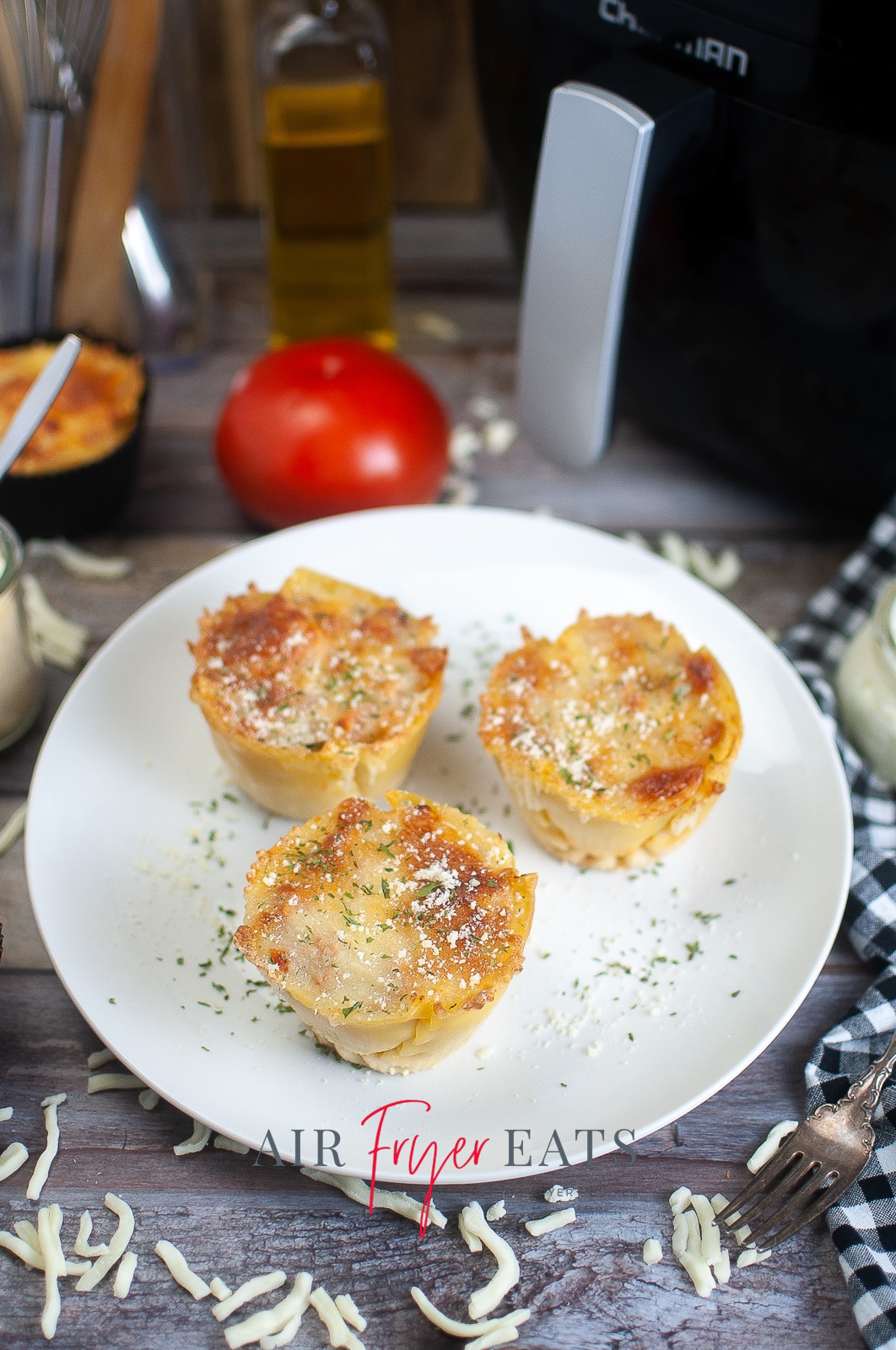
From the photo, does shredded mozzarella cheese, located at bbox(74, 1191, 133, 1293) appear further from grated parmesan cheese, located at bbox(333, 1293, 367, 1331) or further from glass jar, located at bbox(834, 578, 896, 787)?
glass jar, located at bbox(834, 578, 896, 787)

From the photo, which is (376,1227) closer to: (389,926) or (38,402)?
(389,926)

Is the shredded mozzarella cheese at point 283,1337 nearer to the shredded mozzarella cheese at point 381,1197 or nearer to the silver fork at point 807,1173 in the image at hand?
the shredded mozzarella cheese at point 381,1197

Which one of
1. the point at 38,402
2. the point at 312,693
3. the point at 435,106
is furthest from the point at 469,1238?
the point at 435,106

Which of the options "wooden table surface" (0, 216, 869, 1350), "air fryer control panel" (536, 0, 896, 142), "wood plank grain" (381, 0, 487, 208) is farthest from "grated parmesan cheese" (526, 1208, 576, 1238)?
"wood plank grain" (381, 0, 487, 208)

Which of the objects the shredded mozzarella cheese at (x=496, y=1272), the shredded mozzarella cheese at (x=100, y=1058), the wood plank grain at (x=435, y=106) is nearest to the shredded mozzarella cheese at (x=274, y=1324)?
the shredded mozzarella cheese at (x=496, y=1272)

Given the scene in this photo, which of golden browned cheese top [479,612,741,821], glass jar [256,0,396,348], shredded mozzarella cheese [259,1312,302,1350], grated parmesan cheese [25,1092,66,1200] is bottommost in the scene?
shredded mozzarella cheese [259,1312,302,1350]

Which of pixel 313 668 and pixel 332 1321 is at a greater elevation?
pixel 313 668
